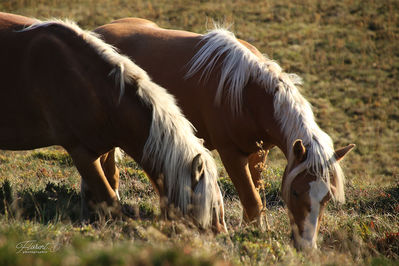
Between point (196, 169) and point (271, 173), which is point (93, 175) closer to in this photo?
point (196, 169)

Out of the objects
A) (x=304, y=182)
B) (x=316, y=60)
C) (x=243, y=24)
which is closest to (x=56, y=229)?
(x=304, y=182)

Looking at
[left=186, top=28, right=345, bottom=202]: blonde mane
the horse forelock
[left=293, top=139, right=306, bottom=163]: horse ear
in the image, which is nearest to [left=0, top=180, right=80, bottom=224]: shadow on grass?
the horse forelock

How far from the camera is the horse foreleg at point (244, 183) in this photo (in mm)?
5250

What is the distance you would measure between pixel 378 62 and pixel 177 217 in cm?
1663

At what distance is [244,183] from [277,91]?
1.11 m

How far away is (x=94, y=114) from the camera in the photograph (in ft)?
14.5

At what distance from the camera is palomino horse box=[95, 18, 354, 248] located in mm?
4383

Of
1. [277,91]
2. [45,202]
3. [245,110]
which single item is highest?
[277,91]

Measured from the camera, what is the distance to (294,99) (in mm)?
4922

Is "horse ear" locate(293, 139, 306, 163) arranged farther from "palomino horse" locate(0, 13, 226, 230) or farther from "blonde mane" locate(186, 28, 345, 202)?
"palomino horse" locate(0, 13, 226, 230)

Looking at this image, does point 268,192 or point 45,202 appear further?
point 268,192

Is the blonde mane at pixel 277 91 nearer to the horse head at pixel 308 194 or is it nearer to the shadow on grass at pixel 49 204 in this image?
the horse head at pixel 308 194

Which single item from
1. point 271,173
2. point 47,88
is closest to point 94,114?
point 47,88

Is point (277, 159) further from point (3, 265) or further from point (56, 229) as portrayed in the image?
point (3, 265)
